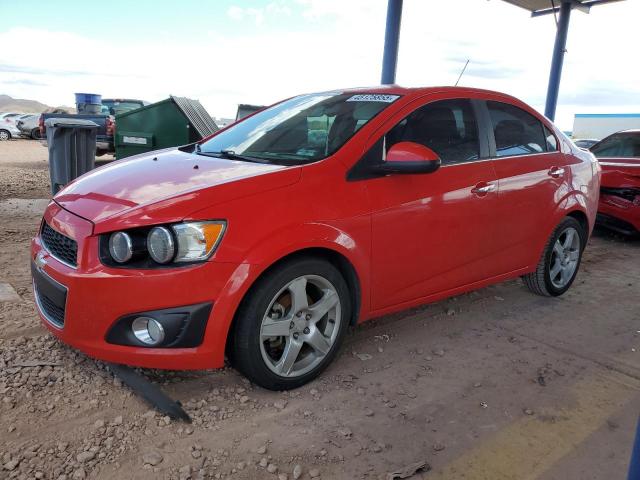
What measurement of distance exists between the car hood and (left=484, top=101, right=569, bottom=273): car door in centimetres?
171

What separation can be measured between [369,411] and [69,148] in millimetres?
4926

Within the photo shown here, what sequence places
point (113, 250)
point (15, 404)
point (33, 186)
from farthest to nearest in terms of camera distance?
point (33, 186)
point (15, 404)
point (113, 250)

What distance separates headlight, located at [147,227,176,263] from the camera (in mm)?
2381

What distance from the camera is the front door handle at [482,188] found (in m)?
3.46

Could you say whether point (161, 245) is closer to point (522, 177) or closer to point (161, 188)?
point (161, 188)

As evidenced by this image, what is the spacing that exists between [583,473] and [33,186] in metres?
9.44

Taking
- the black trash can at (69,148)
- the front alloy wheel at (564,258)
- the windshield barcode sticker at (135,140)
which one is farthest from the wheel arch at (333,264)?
the windshield barcode sticker at (135,140)

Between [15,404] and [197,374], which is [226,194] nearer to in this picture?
[197,374]

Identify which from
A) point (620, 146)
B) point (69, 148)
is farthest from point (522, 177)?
point (69, 148)

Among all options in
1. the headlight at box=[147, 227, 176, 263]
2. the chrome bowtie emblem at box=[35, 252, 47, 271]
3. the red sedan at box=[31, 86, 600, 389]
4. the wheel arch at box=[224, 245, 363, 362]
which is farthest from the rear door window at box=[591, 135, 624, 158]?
the chrome bowtie emblem at box=[35, 252, 47, 271]

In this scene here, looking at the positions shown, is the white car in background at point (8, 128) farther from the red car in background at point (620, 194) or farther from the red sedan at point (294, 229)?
the red car in background at point (620, 194)

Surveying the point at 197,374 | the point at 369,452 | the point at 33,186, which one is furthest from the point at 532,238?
the point at 33,186

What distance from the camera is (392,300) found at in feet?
10.5

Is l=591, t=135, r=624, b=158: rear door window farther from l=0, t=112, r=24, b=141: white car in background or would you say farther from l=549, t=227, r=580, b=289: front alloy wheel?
l=0, t=112, r=24, b=141: white car in background
